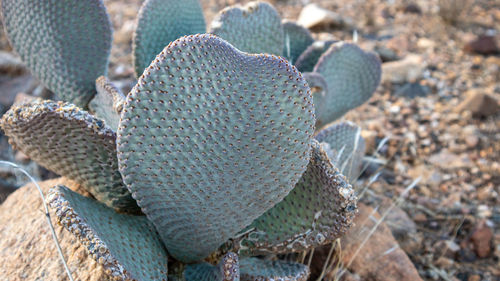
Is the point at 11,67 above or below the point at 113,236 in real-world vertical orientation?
below

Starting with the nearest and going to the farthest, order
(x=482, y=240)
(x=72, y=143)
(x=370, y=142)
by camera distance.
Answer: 1. (x=72, y=143)
2. (x=482, y=240)
3. (x=370, y=142)

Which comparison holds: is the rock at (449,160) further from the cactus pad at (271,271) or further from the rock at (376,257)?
the cactus pad at (271,271)

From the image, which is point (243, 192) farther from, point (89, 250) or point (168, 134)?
point (89, 250)

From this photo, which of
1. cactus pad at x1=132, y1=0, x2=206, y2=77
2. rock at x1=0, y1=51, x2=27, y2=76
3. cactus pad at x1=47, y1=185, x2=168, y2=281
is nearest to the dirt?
rock at x1=0, y1=51, x2=27, y2=76

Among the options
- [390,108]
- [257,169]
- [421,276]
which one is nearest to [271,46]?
[257,169]

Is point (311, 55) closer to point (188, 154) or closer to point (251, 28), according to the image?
point (251, 28)

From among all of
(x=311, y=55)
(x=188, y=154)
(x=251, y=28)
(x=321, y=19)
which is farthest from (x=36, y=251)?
(x=321, y=19)

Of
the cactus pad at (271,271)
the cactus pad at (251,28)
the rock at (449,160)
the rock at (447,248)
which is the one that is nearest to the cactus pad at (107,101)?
the cactus pad at (251,28)
